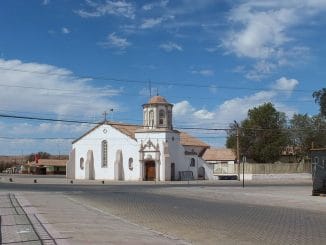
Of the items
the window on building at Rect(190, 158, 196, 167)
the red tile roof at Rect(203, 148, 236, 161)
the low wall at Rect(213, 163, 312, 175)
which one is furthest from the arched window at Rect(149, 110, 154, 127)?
the red tile roof at Rect(203, 148, 236, 161)

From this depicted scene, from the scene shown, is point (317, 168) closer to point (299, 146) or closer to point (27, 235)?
point (27, 235)

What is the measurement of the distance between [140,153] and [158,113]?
20.1 feet

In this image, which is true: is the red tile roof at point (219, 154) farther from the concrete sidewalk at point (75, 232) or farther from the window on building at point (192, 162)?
the concrete sidewalk at point (75, 232)

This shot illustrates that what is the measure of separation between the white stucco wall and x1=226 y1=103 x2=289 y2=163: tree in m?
17.8

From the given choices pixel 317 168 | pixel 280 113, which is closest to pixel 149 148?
pixel 280 113

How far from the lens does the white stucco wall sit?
80.5m

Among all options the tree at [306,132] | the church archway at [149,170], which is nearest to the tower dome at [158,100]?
the church archway at [149,170]

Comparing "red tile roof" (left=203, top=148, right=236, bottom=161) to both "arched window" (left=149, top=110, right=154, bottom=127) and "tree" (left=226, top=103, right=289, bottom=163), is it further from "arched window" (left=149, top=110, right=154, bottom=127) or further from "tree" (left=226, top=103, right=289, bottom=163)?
"arched window" (left=149, top=110, right=154, bottom=127)

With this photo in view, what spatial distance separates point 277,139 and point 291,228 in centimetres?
7379

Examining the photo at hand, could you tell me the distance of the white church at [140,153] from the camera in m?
78.6

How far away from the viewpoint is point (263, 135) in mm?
90188

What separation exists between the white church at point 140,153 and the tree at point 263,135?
10.3 m

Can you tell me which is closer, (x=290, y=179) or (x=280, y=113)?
(x=290, y=179)

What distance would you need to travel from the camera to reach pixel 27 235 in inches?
525
